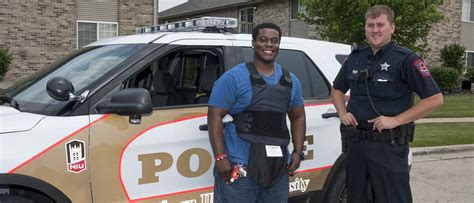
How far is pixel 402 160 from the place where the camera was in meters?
3.22

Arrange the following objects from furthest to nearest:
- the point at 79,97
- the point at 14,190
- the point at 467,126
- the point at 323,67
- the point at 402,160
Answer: the point at 467,126, the point at 323,67, the point at 402,160, the point at 79,97, the point at 14,190

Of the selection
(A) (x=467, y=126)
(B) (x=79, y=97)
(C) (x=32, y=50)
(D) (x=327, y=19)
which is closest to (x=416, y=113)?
(B) (x=79, y=97)

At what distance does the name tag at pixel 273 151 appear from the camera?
2.85 metres

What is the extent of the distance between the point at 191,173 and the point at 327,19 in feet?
41.1

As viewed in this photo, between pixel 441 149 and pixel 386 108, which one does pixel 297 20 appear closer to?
pixel 441 149

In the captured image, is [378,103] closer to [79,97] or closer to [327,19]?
[79,97]

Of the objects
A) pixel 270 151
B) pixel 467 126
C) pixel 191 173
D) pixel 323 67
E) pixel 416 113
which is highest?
pixel 323 67

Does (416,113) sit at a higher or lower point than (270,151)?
higher

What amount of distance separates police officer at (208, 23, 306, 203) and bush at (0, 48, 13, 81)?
1325 centimetres

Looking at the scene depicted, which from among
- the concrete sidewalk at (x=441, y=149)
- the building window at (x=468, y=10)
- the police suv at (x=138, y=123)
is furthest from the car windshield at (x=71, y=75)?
the building window at (x=468, y=10)

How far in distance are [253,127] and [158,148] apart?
0.69m

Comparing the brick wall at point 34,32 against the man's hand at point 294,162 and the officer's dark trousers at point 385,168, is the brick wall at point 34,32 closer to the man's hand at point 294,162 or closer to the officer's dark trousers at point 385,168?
the man's hand at point 294,162

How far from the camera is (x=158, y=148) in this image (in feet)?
10.4

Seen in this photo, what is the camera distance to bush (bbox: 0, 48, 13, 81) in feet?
46.9
